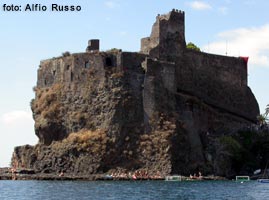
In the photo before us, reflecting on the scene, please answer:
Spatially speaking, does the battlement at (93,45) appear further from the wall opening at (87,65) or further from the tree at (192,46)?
the tree at (192,46)

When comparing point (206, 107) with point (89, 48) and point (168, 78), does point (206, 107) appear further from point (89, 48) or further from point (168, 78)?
point (89, 48)

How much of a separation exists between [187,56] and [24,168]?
88.5 ft

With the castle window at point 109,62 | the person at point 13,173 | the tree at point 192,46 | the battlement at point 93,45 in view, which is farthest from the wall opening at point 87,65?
the tree at point 192,46

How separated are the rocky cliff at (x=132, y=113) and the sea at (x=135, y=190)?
6.82m

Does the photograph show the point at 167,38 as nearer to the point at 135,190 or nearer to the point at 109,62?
the point at 109,62

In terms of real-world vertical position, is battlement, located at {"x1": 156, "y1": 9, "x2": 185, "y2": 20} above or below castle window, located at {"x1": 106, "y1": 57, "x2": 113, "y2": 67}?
above

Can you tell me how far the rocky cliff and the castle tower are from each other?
0.44 ft

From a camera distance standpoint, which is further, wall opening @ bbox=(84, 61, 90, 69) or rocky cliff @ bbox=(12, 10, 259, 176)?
wall opening @ bbox=(84, 61, 90, 69)

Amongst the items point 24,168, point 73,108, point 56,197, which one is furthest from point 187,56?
point 56,197

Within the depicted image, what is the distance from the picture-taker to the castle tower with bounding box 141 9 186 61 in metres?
103

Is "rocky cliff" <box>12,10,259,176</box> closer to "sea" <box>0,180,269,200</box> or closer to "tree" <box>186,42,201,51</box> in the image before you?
"sea" <box>0,180,269,200</box>

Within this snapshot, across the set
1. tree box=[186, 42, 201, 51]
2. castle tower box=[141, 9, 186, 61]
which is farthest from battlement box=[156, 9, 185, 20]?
tree box=[186, 42, 201, 51]

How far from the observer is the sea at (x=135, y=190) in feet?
216

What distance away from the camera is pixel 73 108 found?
100m
